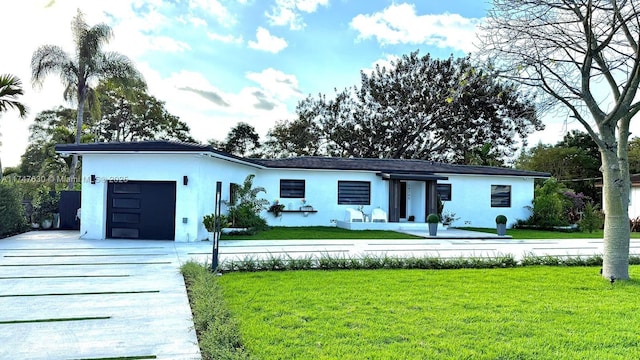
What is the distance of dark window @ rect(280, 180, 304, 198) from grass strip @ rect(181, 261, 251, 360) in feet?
42.6

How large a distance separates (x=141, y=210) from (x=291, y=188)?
306 inches

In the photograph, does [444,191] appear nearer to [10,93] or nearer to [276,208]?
[276,208]

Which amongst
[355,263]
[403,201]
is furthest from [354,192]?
[355,263]

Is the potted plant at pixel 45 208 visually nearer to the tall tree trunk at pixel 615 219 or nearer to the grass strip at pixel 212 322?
the grass strip at pixel 212 322

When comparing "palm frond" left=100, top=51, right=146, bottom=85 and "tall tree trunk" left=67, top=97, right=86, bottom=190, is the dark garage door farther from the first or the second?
"palm frond" left=100, top=51, right=146, bottom=85

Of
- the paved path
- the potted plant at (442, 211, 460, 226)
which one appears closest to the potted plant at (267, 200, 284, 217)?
the paved path

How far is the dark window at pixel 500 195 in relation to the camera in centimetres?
2280

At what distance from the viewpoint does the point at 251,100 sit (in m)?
30.2

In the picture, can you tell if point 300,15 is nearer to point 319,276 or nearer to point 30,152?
point 319,276

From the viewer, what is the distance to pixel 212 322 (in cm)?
501

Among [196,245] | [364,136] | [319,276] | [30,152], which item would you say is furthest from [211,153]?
[30,152]

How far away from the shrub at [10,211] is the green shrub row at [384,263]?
8.93 m

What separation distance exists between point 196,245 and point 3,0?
28.6 ft

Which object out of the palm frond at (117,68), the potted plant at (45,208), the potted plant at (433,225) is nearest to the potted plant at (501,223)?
the potted plant at (433,225)
